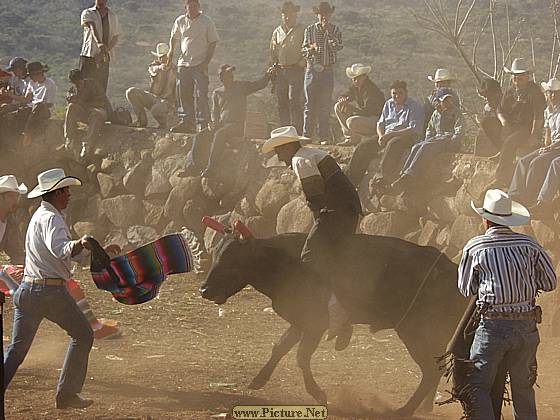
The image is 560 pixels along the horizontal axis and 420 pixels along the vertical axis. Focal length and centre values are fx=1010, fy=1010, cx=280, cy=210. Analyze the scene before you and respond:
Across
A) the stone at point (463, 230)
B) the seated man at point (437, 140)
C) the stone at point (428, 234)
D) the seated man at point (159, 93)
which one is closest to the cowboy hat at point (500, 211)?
the stone at point (463, 230)

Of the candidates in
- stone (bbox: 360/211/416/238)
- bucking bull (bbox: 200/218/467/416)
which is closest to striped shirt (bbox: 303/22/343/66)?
stone (bbox: 360/211/416/238)

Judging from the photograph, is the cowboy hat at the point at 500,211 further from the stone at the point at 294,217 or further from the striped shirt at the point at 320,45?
the striped shirt at the point at 320,45

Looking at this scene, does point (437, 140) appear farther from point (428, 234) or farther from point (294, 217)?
point (294, 217)

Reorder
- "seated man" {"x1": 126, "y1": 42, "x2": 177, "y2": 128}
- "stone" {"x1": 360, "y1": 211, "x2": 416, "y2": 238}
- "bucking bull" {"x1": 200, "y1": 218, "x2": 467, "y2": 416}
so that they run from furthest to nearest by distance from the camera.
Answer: "seated man" {"x1": 126, "y1": 42, "x2": 177, "y2": 128} < "stone" {"x1": 360, "y1": 211, "x2": 416, "y2": 238} < "bucking bull" {"x1": 200, "y1": 218, "x2": 467, "y2": 416}

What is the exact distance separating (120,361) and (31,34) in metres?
32.7

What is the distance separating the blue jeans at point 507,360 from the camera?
6789 mm

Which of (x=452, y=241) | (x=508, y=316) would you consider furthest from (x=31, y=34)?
(x=508, y=316)

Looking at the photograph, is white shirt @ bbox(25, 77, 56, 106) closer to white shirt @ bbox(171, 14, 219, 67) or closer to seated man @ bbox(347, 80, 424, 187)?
white shirt @ bbox(171, 14, 219, 67)

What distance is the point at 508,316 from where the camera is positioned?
6.78 metres

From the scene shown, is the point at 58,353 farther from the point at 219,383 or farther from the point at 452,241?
the point at 452,241

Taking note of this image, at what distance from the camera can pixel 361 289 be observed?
9.43 meters

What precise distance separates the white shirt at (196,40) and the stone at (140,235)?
2.75m

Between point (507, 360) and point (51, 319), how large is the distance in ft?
12.1

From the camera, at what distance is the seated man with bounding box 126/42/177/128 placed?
665 inches
